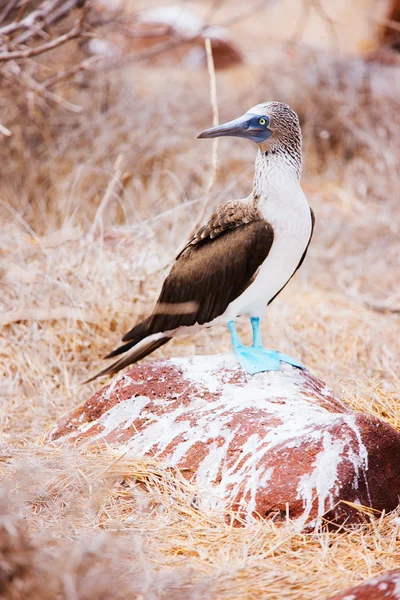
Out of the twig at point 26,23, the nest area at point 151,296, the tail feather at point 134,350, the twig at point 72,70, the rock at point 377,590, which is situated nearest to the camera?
the rock at point 377,590

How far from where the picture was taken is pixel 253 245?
9.93 ft

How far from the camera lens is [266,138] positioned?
3078 millimetres

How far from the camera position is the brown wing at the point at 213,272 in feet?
9.96

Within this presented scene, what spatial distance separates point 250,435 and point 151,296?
5.73 feet

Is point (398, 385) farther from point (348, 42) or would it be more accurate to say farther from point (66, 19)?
point (348, 42)

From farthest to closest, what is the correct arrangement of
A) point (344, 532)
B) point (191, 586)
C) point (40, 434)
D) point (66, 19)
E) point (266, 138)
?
point (66, 19) → point (40, 434) → point (266, 138) → point (344, 532) → point (191, 586)

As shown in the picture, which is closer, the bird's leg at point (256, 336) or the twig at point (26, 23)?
the bird's leg at point (256, 336)

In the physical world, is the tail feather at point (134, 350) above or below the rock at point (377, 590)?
above

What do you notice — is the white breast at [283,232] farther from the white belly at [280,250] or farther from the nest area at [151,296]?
the nest area at [151,296]

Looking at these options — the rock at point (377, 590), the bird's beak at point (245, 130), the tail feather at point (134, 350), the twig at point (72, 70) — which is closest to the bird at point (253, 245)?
the bird's beak at point (245, 130)

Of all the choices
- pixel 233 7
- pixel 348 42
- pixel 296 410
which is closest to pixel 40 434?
pixel 296 410

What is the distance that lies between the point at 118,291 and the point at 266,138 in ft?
4.59

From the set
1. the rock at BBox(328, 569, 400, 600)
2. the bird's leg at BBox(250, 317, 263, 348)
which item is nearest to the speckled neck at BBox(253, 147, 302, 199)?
the bird's leg at BBox(250, 317, 263, 348)

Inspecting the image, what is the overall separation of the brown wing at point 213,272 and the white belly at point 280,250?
0.03m
